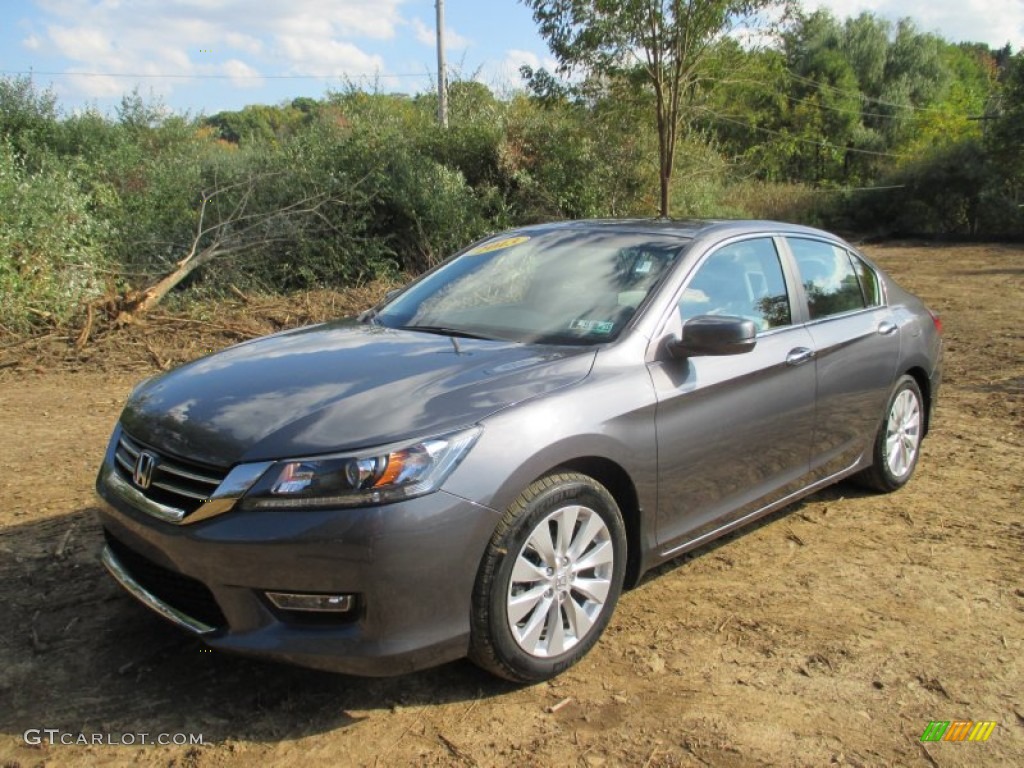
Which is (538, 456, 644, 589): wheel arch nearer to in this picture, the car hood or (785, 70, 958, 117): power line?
the car hood

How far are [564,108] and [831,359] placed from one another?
12628 millimetres

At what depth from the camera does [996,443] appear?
6297mm

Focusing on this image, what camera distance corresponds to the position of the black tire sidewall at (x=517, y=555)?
2.90 metres

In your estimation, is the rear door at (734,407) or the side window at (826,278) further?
the side window at (826,278)

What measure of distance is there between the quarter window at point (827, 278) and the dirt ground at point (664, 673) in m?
1.18

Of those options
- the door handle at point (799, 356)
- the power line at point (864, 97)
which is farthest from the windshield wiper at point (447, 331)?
the power line at point (864, 97)

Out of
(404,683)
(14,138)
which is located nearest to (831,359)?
(404,683)

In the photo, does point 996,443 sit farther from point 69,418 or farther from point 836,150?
point 836,150

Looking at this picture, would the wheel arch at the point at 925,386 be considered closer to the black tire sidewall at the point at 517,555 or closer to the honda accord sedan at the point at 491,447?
the honda accord sedan at the point at 491,447

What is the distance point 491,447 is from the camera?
2883 millimetres

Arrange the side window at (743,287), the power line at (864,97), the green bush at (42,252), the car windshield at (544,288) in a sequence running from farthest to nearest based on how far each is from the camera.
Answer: the power line at (864,97) < the green bush at (42,252) < the side window at (743,287) < the car windshield at (544,288)

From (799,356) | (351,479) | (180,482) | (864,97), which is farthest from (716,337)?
(864,97)

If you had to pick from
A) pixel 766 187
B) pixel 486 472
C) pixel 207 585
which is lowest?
pixel 207 585

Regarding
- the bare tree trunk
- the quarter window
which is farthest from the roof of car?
the bare tree trunk
